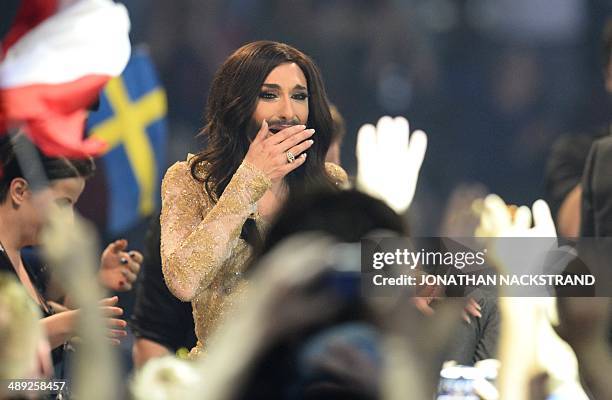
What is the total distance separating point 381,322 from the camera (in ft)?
4.37

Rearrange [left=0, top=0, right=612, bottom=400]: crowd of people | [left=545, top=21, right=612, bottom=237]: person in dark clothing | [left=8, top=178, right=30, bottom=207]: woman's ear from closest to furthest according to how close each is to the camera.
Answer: [left=0, top=0, right=612, bottom=400]: crowd of people → [left=8, top=178, right=30, bottom=207]: woman's ear → [left=545, top=21, right=612, bottom=237]: person in dark clothing

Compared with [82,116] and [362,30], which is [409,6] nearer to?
[362,30]

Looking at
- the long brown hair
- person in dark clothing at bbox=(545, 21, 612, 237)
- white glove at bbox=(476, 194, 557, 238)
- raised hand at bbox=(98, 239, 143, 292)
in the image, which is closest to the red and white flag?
raised hand at bbox=(98, 239, 143, 292)

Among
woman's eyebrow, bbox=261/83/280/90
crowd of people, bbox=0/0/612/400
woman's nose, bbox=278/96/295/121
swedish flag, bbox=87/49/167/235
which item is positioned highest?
swedish flag, bbox=87/49/167/235

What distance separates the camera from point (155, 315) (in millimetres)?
3250

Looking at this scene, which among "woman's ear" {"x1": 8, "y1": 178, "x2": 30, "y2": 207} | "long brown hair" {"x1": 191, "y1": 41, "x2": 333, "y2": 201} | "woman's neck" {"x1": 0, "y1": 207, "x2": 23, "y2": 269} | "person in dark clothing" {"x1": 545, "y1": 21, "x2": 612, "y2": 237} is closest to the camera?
"long brown hair" {"x1": 191, "y1": 41, "x2": 333, "y2": 201}

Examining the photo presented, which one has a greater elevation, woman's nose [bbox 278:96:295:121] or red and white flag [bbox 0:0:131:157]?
red and white flag [bbox 0:0:131:157]

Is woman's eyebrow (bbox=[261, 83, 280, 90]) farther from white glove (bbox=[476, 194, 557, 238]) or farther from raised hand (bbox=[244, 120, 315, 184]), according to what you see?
white glove (bbox=[476, 194, 557, 238])

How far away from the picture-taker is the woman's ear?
294cm

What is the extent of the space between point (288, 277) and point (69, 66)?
245 cm

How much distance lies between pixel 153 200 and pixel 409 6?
991mm

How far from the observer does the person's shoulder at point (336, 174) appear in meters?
2.69

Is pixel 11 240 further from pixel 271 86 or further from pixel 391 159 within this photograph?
pixel 391 159

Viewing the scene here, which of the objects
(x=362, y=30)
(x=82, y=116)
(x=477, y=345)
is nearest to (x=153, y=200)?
(x=82, y=116)
